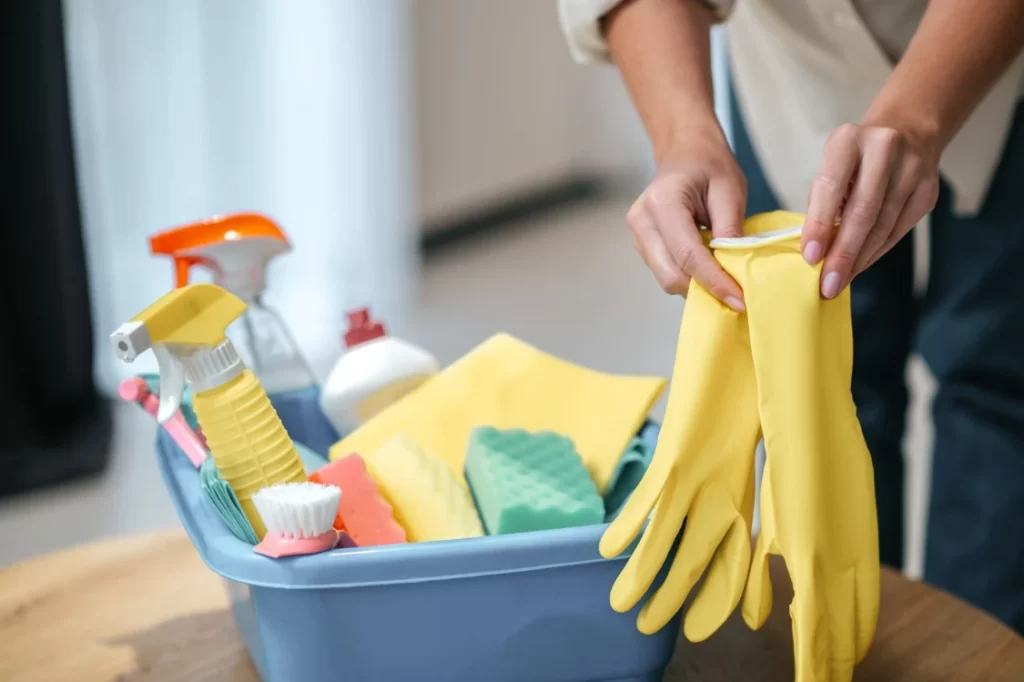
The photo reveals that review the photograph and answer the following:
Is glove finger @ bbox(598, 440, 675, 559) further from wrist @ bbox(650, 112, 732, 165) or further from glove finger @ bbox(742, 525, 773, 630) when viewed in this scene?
wrist @ bbox(650, 112, 732, 165)

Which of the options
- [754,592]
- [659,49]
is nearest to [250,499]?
[754,592]

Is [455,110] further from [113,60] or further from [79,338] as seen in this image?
[79,338]

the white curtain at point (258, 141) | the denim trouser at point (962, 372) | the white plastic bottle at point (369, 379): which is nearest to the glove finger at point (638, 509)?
the white plastic bottle at point (369, 379)

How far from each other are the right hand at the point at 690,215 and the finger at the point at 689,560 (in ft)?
0.30

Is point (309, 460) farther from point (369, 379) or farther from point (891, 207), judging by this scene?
point (891, 207)

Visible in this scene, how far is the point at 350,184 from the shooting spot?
1801 mm

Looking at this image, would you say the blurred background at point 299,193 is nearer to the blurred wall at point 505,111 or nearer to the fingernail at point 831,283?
the blurred wall at point 505,111

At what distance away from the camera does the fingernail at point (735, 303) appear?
446 mm

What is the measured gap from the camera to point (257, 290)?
617 mm

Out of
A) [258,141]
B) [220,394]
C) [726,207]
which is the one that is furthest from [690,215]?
[258,141]

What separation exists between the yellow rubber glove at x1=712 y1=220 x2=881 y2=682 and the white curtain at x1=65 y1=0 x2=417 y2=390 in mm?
1050

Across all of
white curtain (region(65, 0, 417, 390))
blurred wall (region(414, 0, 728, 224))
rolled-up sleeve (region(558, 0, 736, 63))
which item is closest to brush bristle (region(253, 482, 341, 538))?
rolled-up sleeve (region(558, 0, 736, 63))

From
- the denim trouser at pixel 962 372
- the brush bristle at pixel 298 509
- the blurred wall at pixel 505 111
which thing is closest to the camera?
the brush bristle at pixel 298 509

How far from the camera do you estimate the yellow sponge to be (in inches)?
19.3
